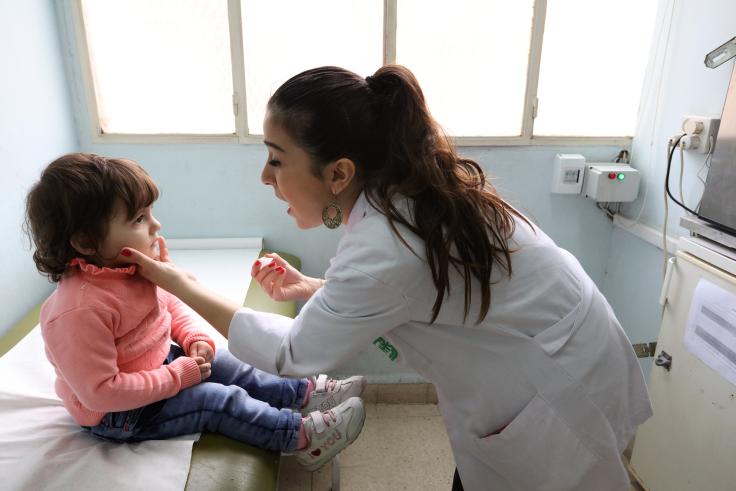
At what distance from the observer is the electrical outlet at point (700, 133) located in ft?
5.25

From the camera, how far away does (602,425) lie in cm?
99

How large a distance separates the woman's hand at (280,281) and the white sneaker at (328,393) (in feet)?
1.10

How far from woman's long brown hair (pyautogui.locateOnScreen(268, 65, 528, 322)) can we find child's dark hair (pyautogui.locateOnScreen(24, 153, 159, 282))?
0.41 m

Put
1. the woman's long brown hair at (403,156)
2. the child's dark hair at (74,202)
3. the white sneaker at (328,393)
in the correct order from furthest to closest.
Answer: the white sneaker at (328,393)
the child's dark hair at (74,202)
the woman's long brown hair at (403,156)

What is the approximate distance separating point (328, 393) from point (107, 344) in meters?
0.62

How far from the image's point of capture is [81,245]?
3.60ft

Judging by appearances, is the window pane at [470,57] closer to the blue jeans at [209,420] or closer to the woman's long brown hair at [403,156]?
the woman's long brown hair at [403,156]

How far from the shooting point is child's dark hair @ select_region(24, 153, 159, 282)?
1061 mm

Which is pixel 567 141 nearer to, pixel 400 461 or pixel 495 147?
pixel 495 147

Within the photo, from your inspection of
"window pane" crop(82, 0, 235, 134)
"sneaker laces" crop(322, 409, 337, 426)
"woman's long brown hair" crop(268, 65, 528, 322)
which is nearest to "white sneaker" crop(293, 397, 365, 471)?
"sneaker laces" crop(322, 409, 337, 426)

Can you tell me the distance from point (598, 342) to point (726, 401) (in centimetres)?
64

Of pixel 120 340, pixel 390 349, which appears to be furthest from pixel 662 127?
pixel 120 340

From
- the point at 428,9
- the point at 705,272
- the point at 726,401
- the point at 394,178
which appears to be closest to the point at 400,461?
the point at 726,401

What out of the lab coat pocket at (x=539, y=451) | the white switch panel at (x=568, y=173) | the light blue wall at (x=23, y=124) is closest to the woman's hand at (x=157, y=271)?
the lab coat pocket at (x=539, y=451)
